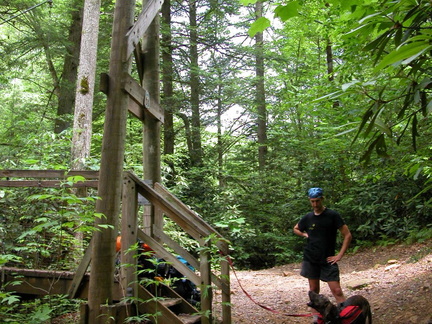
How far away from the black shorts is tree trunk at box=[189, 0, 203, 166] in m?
10.1

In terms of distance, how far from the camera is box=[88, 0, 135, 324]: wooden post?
3.92 m

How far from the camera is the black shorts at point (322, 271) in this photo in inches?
192

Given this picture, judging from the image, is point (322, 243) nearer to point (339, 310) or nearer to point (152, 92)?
point (339, 310)

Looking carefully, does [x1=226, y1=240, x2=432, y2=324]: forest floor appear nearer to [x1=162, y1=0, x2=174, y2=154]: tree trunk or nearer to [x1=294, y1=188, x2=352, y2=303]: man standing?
[x1=294, y1=188, x2=352, y2=303]: man standing

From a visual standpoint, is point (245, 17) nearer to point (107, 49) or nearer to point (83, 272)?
point (107, 49)

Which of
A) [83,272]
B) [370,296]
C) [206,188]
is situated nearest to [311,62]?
[206,188]

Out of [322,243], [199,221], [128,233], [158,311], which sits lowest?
[158,311]

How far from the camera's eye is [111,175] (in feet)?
13.1

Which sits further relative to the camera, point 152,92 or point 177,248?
point 152,92

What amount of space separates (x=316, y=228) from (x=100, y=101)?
33.8 feet

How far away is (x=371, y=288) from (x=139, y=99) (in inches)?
218

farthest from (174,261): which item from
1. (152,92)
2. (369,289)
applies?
(369,289)

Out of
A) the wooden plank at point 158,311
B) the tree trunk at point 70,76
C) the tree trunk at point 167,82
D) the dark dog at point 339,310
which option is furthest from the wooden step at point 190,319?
the tree trunk at point 167,82

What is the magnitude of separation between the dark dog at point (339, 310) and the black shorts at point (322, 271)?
104 cm
